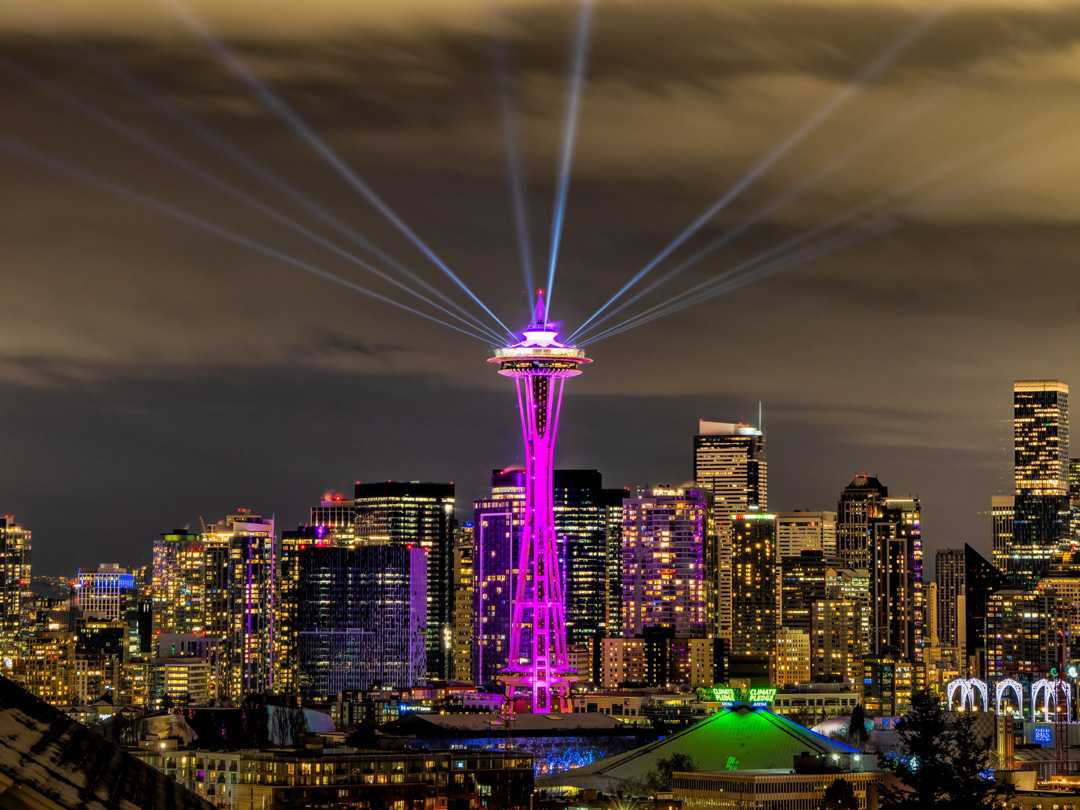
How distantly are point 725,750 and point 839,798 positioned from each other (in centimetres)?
3361

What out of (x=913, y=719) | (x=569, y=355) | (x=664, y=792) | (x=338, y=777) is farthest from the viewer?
(x=569, y=355)

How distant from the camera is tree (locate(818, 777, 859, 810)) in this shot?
116375mm

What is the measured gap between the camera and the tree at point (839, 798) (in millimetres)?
116375

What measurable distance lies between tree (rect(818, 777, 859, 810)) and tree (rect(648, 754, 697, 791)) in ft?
56.2

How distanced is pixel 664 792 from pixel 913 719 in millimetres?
82719

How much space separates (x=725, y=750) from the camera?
15275cm

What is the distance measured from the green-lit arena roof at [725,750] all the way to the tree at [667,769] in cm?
114

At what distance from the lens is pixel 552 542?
650 feet

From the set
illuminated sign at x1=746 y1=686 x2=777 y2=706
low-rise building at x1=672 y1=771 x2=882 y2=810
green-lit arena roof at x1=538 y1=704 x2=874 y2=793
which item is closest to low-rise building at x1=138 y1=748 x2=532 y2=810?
low-rise building at x1=672 y1=771 x2=882 y2=810

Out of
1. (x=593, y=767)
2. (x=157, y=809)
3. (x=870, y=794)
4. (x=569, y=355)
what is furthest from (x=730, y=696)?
(x=157, y=809)

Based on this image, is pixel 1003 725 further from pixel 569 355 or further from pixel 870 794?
pixel 870 794

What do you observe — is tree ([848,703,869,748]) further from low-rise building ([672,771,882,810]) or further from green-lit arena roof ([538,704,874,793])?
low-rise building ([672,771,882,810])

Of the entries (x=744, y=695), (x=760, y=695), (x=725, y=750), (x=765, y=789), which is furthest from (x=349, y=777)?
(x=744, y=695)

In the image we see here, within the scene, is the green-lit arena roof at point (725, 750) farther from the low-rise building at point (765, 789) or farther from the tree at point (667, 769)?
the low-rise building at point (765, 789)
